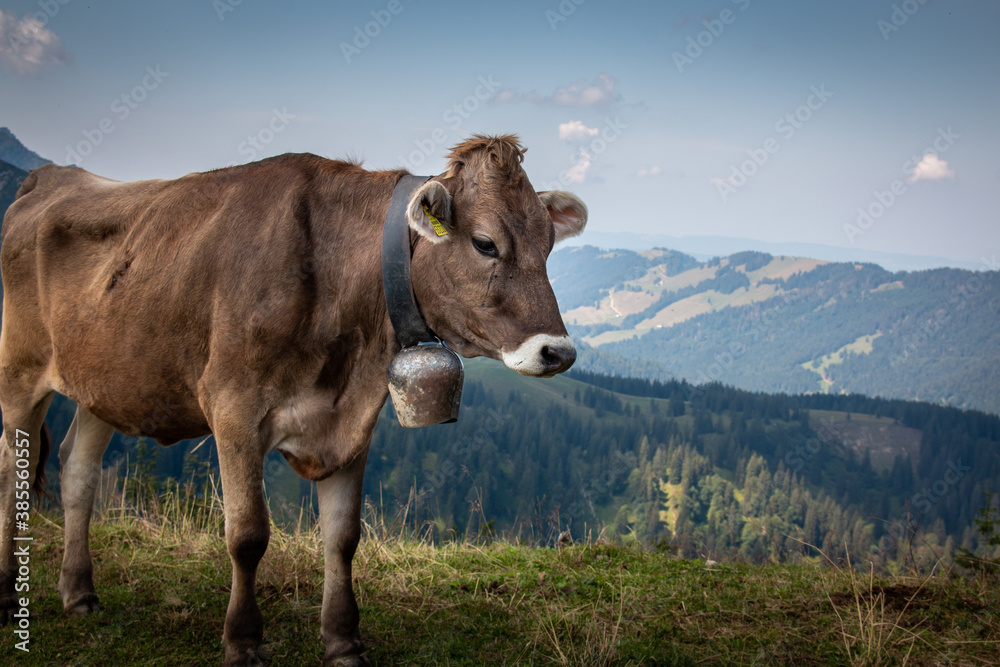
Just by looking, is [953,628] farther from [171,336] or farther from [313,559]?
[171,336]

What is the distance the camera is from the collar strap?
4402 mm

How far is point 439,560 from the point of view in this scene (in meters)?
7.37

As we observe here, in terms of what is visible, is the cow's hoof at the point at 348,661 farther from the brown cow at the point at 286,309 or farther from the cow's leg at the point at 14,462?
the cow's leg at the point at 14,462

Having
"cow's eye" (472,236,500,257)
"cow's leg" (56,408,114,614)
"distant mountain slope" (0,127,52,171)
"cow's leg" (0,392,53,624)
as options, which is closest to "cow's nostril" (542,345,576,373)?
"cow's eye" (472,236,500,257)

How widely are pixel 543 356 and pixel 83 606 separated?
470cm

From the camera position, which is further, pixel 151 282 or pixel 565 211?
pixel 565 211

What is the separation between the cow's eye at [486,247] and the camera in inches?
168

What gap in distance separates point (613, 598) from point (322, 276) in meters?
4.08

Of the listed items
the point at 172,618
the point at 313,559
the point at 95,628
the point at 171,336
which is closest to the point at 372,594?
the point at 313,559

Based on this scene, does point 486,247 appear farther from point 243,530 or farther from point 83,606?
point 83,606

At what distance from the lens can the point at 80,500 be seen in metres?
6.10

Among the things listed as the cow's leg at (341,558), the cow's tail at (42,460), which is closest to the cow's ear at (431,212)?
the cow's leg at (341,558)

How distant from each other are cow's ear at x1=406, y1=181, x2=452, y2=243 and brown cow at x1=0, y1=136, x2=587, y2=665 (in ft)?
0.04

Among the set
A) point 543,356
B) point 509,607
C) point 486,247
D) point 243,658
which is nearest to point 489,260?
point 486,247
